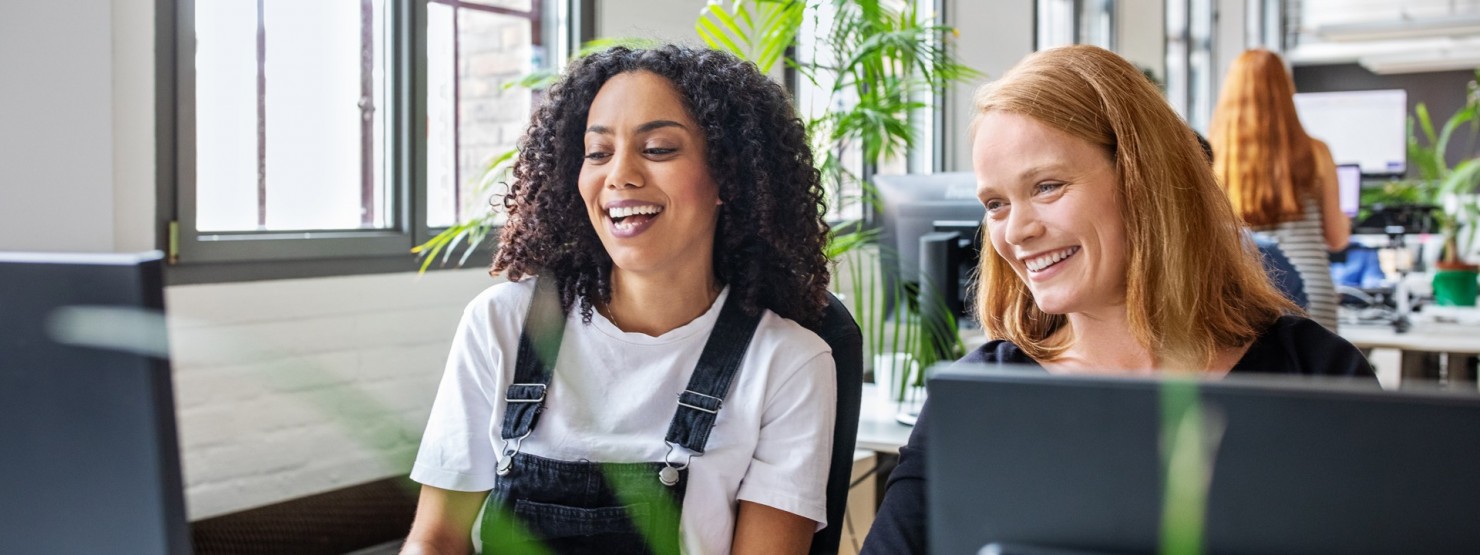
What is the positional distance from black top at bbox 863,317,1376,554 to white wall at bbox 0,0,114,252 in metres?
1.47

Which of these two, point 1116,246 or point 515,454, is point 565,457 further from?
point 1116,246

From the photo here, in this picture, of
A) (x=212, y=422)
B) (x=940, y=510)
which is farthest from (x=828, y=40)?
(x=940, y=510)

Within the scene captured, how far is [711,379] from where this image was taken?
1431 mm

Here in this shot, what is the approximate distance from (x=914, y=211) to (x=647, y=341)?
1152mm

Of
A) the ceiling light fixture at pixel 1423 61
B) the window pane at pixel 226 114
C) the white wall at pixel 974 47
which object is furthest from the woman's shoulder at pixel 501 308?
the ceiling light fixture at pixel 1423 61

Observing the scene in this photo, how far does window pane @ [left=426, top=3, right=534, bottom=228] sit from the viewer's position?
3.06 m

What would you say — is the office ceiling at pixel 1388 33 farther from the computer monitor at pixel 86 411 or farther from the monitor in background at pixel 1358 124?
the computer monitor at pixel 86 411

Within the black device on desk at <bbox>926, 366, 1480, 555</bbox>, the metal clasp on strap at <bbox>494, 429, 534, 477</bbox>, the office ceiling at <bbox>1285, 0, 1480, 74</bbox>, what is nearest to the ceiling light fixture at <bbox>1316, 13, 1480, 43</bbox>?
the office ceiling at <bbox>1285, 0, 1480, 74</bbox>

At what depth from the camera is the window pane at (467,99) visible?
10.0 feet

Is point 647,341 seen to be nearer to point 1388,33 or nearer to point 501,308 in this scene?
point 501,308

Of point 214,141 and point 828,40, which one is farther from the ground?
point 828,40

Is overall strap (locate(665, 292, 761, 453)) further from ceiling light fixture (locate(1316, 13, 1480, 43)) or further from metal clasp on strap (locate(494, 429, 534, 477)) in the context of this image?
ceiling light fixture (locate(1316, 13, 1480, 43))

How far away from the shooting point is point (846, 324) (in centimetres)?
156

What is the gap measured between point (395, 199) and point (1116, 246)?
2.00 meters
